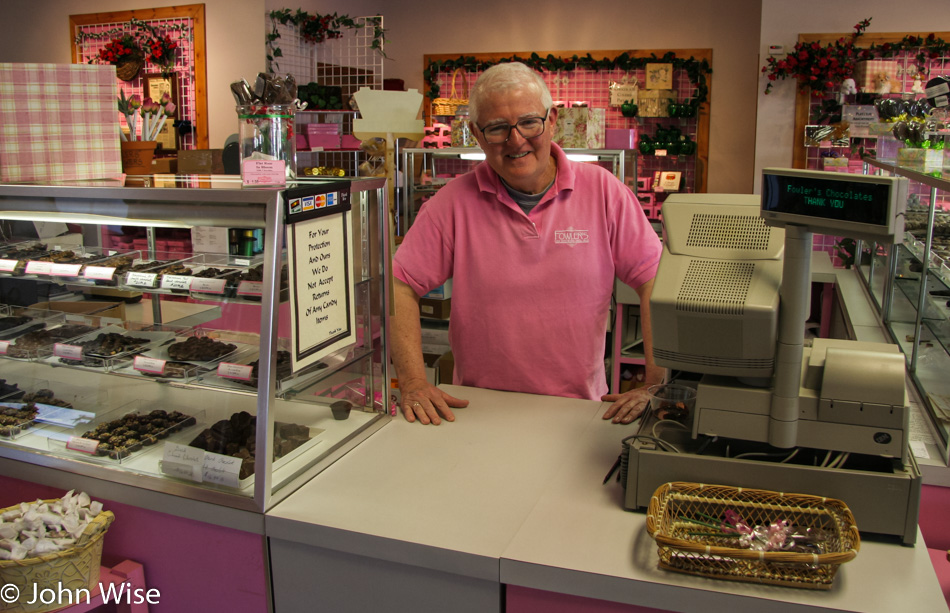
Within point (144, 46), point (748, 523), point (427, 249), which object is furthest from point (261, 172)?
point (144, 46)

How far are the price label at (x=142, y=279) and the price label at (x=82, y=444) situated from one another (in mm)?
392

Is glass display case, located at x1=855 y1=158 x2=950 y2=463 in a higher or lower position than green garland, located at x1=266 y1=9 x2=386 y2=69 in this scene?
lower

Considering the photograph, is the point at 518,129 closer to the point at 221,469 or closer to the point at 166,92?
the point at 221,469

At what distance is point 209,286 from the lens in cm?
173

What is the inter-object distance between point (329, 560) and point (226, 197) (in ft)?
2.62

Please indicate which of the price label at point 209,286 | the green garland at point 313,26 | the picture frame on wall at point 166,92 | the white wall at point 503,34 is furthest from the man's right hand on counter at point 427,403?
the picture frame on wall at point 166,92

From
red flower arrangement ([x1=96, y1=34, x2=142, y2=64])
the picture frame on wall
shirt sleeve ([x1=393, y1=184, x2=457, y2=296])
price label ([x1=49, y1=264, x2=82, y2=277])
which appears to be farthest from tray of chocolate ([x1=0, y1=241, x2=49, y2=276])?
red flower arrangement ([x1=96, y1=34, x2=142, y2=64])

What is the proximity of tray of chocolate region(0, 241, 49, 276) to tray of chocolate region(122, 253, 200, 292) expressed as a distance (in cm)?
37

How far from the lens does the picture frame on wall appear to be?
779 cm

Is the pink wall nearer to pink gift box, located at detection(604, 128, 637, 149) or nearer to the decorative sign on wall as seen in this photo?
the decorative sign on wall

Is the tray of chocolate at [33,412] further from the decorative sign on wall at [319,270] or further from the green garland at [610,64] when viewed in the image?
the green garland at [610,64]

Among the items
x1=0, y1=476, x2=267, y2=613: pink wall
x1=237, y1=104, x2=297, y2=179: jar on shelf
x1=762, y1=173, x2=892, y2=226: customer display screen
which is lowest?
x1=0, y1=476, x2=267, y2=613: pink wall

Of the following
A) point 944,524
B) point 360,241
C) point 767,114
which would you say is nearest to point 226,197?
point 360,241

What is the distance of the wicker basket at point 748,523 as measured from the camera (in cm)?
126
